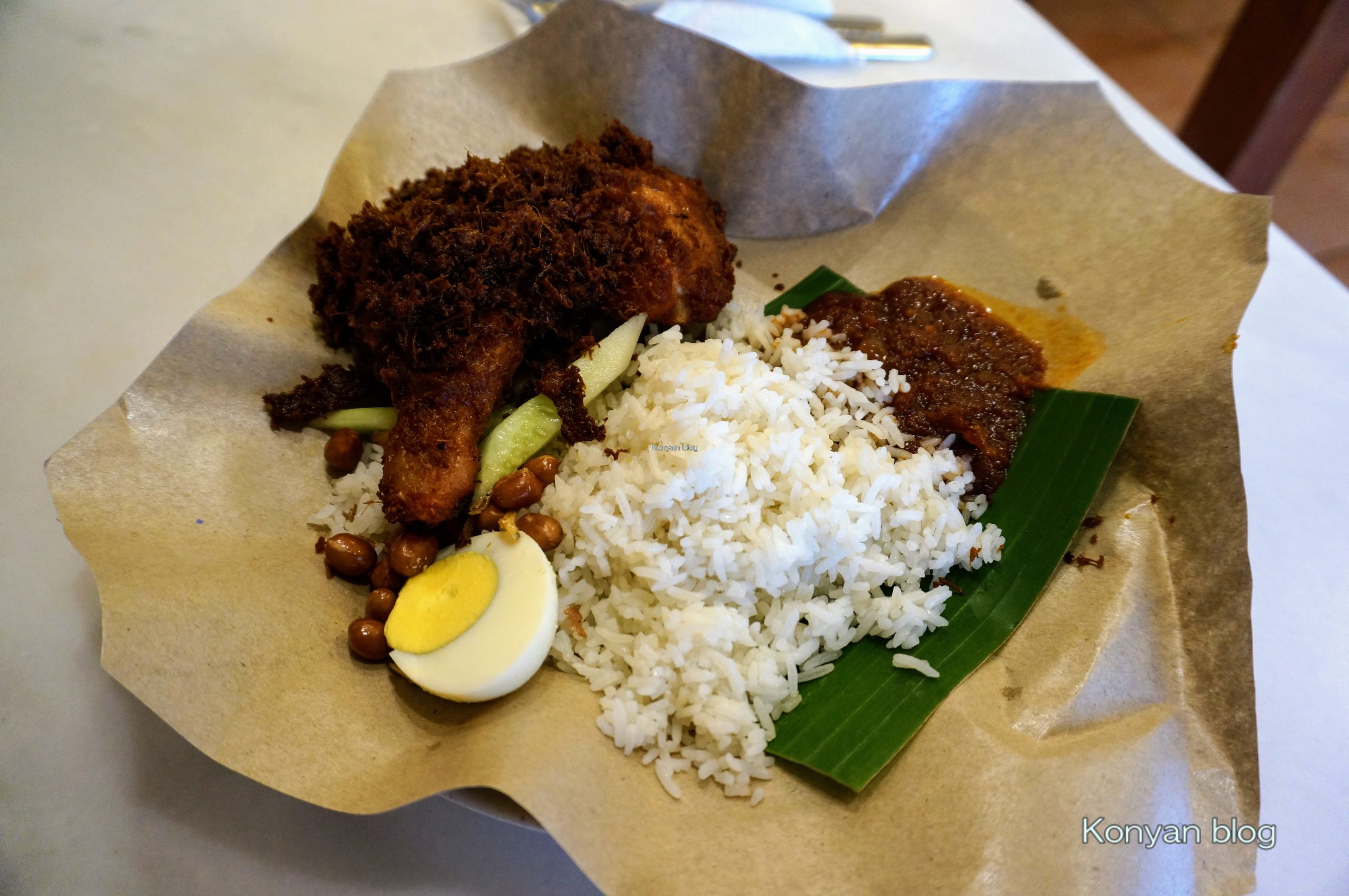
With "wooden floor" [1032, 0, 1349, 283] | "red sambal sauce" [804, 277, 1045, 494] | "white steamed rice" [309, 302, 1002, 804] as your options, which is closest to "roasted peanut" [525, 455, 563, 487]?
"white steamed rice" [309, 302, 1002, 804]

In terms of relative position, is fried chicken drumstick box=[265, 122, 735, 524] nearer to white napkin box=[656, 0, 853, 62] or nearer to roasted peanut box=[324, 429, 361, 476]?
roasted peanut box=[324, 429, 361, 476]

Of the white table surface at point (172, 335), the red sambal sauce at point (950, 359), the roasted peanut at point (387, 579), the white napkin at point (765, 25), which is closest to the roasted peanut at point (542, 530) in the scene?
the roasted peanut at point (387, 579)

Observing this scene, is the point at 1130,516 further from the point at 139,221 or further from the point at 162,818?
the point at 139,221

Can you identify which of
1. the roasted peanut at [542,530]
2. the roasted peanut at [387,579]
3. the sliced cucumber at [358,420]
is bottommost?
the roasted peanut at [387,579]

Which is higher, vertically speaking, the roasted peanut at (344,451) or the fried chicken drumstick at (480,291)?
the fried chicken drumstick at (480,291)

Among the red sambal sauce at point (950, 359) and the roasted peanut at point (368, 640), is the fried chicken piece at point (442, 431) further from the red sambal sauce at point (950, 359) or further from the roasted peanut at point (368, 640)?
the red sambal sauce at point (950, 359)

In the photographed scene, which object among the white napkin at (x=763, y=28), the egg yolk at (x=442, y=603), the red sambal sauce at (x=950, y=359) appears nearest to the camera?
the egg yolk at (x=442, y=603)

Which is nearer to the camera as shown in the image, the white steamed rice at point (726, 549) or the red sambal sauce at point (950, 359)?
the white steamed rice at point (726, 549)
